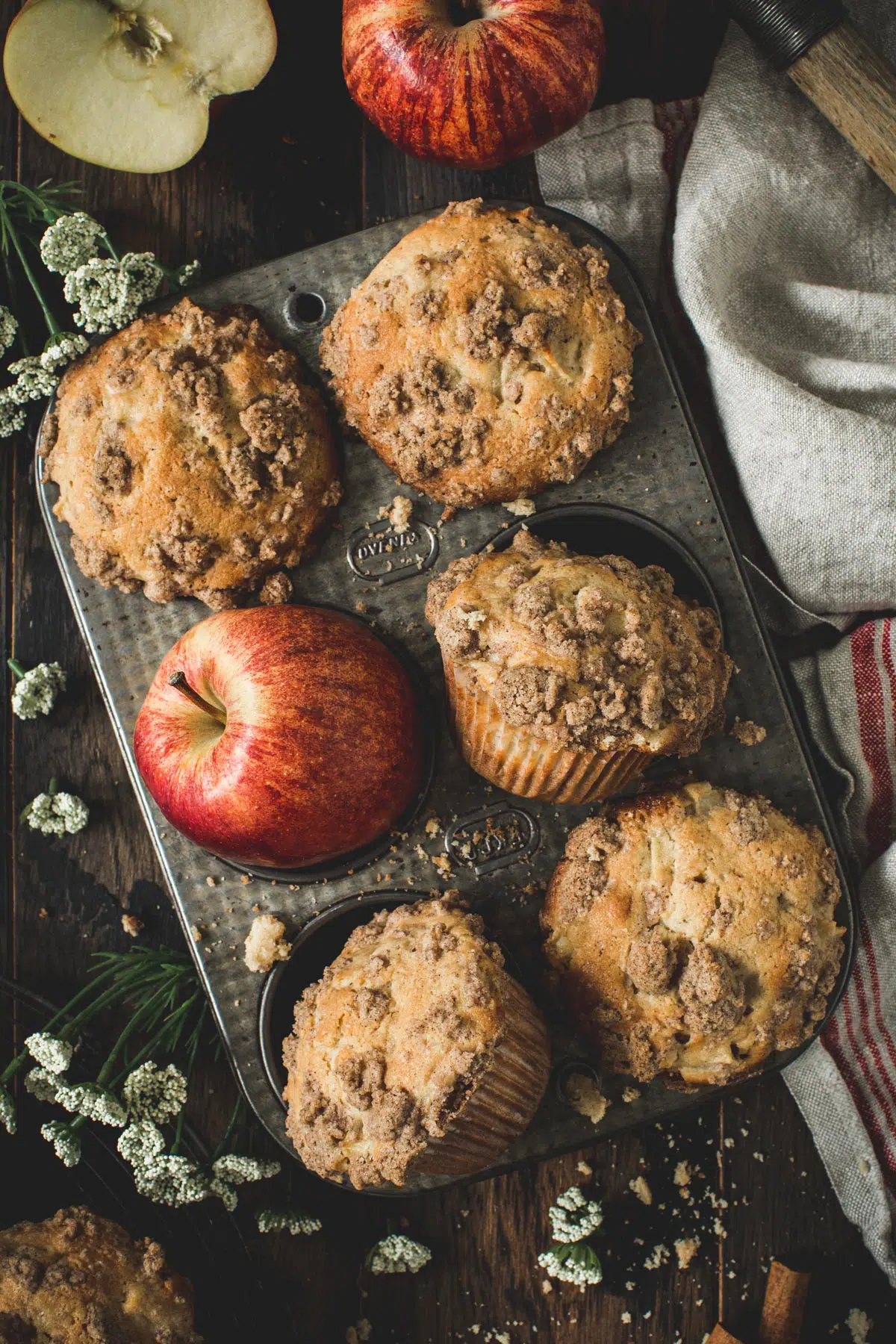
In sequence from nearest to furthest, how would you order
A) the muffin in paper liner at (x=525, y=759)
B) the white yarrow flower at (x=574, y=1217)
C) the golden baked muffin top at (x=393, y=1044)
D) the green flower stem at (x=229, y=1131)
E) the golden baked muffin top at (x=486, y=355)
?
the golden baked muffin top at (x=393, y=1044), the muffin in paper liner at (x=525, y=759), the golden baked muffin top at (x=486, y=355), the green flower stem at (x=229, y=1131), the white yarrow flower at (x=574, y=1217)

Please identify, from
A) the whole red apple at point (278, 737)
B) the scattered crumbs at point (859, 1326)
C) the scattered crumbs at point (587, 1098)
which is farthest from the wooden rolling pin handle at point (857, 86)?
the scattered crumbs at point (859, 1326)

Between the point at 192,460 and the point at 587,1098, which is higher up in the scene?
the point at 192,460

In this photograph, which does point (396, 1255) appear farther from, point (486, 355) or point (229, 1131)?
point (486, 355)

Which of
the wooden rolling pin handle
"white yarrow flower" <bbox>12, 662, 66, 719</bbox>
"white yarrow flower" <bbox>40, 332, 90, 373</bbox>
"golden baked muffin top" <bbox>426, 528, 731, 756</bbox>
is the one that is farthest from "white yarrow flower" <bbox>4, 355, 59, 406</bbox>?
the wooden rolling pin handle

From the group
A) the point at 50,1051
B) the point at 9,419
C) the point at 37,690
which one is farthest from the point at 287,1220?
the point at 9,419

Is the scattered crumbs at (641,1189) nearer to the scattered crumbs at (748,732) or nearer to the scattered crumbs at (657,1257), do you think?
the scattered crumbs at (657,1257)

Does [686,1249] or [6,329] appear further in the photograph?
[686,1249]

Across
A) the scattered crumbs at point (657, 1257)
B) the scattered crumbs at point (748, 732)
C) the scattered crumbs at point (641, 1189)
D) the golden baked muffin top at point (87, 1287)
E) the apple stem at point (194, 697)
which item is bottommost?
the scattered crumbs at point (657, 1257)
